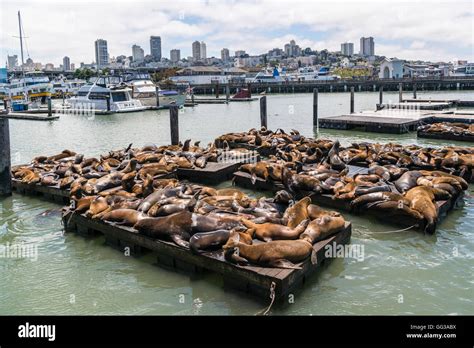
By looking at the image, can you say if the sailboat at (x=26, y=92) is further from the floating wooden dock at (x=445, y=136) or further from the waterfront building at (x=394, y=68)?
the waterfront building at (x=394, y=68)

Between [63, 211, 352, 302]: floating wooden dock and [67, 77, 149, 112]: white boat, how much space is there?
34.4m

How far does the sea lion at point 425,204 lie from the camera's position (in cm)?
738

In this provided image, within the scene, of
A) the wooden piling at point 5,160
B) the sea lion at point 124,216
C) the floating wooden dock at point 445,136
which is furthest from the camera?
the floating wooden dock at point 445,136

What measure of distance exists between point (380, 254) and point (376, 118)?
62.3 feet

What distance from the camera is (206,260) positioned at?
5824 millimetres

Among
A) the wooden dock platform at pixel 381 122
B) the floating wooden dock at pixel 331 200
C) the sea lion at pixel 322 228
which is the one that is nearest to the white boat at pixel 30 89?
the wooden dock platform at pixel 381 122

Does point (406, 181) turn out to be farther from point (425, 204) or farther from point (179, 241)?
point (179, 241)

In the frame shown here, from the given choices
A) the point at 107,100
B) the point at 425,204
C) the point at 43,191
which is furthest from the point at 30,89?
the point at 425,204

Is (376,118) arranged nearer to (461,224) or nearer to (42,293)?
(461,224)

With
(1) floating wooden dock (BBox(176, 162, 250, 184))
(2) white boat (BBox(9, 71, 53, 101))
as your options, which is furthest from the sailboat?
(1) floating wooden dock (BBox(176, 162, 250, 184))

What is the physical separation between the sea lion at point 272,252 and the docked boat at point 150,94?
36381 mm

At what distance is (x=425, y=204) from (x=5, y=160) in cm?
937

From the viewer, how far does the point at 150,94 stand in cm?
4950
